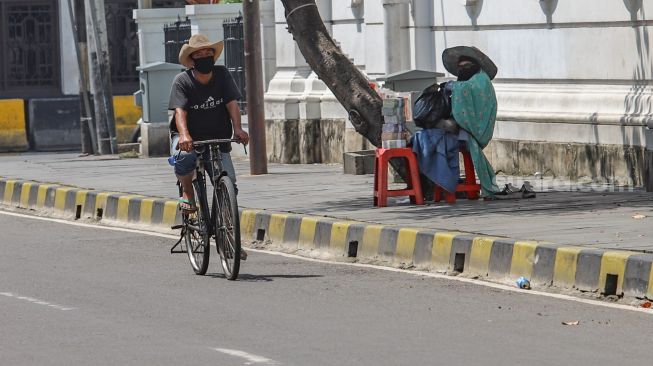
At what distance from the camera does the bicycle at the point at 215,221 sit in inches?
458

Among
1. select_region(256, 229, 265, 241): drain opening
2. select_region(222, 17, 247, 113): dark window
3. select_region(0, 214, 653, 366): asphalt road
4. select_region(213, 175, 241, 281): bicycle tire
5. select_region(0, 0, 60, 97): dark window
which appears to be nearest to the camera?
select_region(0, 214, 653, 366): asphalt road

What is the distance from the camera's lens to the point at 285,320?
32.0 ft

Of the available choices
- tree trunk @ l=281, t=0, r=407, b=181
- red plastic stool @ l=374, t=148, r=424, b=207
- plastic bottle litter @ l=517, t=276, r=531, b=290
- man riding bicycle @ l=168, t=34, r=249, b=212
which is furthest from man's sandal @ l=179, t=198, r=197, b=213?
tree trunk @ l=281, t=0, r=407, b=181

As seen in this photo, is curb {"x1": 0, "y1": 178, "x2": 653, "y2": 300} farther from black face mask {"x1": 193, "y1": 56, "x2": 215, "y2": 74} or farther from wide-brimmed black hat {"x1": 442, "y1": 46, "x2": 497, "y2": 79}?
wide-brimmed black hat {"x1": 442, "y1": 46, "x2": 497, "y2": 79}

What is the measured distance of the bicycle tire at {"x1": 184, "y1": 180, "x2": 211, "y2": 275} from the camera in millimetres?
12102

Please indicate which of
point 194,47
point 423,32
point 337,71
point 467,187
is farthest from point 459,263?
point 423,32

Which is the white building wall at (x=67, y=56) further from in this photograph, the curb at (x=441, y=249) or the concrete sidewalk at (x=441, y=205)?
the curb at (x=441, y=249)

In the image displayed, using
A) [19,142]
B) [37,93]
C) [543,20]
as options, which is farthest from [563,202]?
[37,93]

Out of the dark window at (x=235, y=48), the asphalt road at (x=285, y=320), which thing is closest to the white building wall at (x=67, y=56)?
the dark window at (x=235, y=48)

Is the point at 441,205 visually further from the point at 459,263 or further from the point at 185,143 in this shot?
the point at 185,143

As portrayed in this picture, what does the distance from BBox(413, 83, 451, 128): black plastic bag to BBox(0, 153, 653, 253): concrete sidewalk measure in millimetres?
707

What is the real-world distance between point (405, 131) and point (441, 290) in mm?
4248

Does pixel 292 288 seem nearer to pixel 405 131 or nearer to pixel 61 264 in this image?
pixel 61 264

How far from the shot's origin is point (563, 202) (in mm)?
14617
